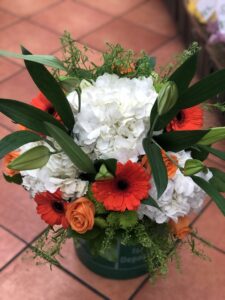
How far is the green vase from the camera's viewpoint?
1.11m

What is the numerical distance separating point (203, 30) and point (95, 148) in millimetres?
1181

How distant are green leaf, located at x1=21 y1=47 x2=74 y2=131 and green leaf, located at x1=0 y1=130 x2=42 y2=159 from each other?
71 millimetres

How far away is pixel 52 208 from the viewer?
37.5 inches

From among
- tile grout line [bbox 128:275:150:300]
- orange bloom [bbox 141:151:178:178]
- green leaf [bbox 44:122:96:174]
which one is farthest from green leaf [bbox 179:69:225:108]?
tile grout line [bbox 128:275:150:300]

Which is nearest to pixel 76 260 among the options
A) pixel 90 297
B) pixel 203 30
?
pixel 90 297

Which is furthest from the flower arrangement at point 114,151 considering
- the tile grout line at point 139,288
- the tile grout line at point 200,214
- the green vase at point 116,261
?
the tile grout line at point 200,214

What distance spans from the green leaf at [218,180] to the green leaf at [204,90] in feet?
0.51

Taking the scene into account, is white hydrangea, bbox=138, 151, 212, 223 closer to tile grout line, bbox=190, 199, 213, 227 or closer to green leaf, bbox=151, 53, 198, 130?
green leaf, bbox=151, 53, 198, 130

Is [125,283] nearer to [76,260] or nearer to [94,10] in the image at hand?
[76,260]

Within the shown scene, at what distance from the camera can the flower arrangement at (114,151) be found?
851mm

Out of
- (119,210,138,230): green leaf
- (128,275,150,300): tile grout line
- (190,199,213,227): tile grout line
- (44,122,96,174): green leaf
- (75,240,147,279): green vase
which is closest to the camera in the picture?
(44,122,96,174): green leaf

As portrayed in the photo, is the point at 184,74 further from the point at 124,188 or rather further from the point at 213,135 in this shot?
the point at 124,188

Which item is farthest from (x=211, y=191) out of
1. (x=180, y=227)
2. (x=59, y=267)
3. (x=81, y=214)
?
(x=59, y=267)

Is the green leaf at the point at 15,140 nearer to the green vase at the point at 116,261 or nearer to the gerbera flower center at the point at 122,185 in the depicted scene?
the gerbera flower center at the point at 122,185
